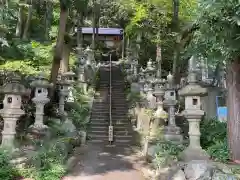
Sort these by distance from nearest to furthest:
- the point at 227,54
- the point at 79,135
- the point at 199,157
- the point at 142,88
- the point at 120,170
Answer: the point at 227,54, the point at 199,157, the point at 120,170, the point at 79,135, the point at 142,88

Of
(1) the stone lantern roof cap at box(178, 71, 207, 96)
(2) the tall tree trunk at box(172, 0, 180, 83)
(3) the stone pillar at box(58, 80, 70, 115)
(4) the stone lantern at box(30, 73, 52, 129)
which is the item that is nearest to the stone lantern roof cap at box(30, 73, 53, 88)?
(4) the stone lantern at box(30, 73, 52, 129)

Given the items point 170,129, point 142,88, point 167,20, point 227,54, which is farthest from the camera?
point 142,88

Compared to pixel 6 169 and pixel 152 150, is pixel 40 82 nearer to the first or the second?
pixel 6 169

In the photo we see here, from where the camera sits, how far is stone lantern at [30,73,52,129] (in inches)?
390

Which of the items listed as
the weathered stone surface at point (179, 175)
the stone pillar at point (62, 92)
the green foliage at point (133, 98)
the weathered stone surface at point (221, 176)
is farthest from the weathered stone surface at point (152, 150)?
the green foliage at point (133, 98)

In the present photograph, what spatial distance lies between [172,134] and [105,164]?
8.15ft

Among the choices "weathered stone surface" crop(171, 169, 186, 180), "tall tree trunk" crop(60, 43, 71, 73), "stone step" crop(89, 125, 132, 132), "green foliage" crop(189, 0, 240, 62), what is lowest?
"weathered stone surface" crop(171, 169, 186, 180)

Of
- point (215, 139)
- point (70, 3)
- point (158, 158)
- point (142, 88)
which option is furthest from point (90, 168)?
point (142, 88)

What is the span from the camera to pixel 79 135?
12430 mm

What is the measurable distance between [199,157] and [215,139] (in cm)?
146

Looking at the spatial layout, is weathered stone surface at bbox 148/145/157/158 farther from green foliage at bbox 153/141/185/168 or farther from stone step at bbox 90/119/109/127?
stone step at bbox 90/119/109/127

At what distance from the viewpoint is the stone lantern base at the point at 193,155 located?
777 centimetres

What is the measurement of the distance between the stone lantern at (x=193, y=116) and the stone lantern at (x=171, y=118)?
1.77 m

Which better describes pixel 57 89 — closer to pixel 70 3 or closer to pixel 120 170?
pixel 70 3
